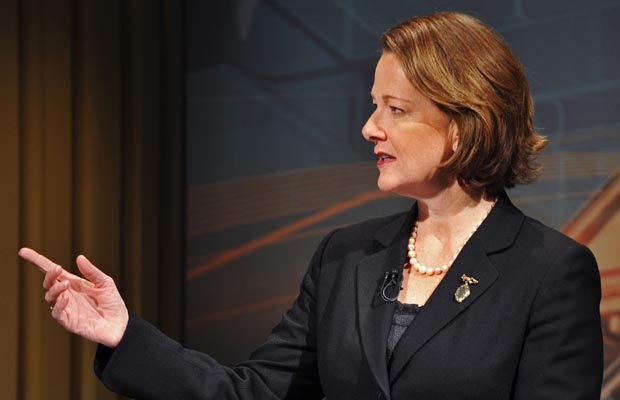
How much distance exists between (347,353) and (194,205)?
1.83 m

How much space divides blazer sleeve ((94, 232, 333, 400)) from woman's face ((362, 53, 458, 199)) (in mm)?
258

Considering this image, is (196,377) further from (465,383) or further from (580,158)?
(580,158)

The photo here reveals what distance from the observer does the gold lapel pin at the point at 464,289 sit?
1570 mm

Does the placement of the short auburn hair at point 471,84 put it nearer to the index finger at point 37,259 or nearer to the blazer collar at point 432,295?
the blazer collar at point 432,295

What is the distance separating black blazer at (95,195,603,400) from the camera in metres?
1.49

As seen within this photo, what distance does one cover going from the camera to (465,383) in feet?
4.85

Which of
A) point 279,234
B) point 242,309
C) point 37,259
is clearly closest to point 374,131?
point 37,259

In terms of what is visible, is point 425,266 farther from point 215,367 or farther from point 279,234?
point 279,234

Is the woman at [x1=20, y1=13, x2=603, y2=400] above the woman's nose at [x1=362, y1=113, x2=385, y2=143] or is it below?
below

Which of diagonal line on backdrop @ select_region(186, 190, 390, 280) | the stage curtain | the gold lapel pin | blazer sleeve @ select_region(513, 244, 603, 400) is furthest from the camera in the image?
diagonal line on backdrop @ select_region(186, 190, 390, 280)

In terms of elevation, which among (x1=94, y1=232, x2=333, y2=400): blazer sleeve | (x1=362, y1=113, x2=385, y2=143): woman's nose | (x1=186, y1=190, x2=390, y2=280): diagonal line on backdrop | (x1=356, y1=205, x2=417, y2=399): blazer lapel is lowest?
(x1=186, y1=190, x2=390, y2=280): diagonal line on backdrop

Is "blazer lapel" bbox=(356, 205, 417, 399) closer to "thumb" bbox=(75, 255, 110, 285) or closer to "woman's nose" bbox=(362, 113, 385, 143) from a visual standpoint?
"woman's nose" bbox=(362, 113, 385, 143)

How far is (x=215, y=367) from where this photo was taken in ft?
5.53

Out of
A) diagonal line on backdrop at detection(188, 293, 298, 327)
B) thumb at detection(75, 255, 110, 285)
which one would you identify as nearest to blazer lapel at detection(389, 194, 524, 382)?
thumb at detection(75, 255, 110, 285)
